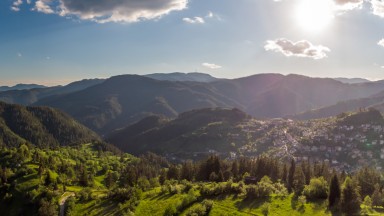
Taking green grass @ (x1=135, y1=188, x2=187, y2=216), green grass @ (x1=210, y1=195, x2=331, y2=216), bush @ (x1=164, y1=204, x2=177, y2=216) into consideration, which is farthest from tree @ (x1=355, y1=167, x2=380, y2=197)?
bush @ (x1=164, y1=204, x2=177, y2=216)

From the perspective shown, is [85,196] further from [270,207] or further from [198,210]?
[270,207]

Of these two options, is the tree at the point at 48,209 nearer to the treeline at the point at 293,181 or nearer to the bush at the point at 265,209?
the treeline at the point at 293,181

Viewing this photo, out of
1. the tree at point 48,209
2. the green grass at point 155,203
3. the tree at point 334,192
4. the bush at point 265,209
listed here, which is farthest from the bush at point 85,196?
the tree at point 334,192

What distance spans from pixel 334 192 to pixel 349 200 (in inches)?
227

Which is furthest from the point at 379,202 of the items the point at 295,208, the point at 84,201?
the point at 84,201

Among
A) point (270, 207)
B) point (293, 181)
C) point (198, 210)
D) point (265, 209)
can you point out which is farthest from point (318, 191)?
point (293, 181)

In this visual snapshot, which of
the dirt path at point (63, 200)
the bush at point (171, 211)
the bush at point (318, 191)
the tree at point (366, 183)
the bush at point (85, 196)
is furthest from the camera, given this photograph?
the tree at point (366, 183)

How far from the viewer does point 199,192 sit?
109 m

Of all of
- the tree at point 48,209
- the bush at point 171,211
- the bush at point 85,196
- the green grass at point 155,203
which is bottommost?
the tree at point 48,209

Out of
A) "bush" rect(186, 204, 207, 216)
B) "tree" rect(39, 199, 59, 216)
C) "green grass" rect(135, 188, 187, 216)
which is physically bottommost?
"tree" rect(39, 199, 59, 216)

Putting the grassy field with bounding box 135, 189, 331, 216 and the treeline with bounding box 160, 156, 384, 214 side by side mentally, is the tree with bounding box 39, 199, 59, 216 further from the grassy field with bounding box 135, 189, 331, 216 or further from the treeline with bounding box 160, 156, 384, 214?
the treeline with bounding box 160, 156, 384, 214

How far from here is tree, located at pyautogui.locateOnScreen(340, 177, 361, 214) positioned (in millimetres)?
76600

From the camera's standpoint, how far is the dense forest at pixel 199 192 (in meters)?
87.9

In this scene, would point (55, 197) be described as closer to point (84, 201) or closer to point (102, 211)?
point (84, 201)
